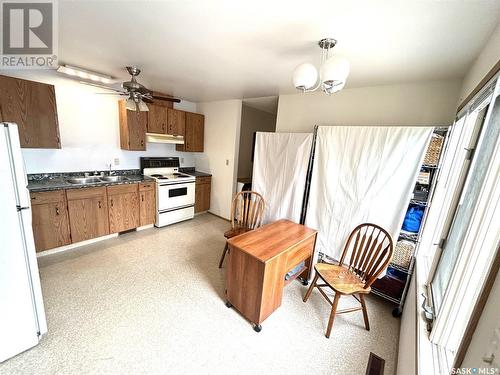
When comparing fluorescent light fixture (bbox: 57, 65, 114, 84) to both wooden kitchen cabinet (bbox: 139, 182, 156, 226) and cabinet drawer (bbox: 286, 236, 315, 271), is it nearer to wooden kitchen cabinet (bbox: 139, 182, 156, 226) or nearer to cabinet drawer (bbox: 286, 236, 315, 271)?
wooden kitchen cabinet (bbox: 139, 182, 156, 226)

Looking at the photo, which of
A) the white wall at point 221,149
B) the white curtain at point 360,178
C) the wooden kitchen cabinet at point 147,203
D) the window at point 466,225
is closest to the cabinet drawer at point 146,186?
the wooden kitchen cabinet at point 147,203

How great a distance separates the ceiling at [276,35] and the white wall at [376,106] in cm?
14

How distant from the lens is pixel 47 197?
2.42m

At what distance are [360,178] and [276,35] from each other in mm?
1578

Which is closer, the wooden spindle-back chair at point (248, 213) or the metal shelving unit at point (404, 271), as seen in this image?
the metal shelving unit at point (404, 271)

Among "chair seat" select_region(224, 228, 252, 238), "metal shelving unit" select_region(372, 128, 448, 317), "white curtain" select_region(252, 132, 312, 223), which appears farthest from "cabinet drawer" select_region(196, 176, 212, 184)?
"metal shelving unit" select_region(372, 128, 448, 317)

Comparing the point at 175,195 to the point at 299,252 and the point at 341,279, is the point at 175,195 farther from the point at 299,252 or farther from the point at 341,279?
the point at 341,279

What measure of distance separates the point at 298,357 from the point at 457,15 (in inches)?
98.0

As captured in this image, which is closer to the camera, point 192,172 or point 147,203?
point 147,203

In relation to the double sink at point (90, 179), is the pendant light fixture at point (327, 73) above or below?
above

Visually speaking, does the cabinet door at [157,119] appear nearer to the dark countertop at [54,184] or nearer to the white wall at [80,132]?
the white wall at [80,132]

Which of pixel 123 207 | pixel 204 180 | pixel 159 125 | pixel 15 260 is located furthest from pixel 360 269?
pixel 159 125

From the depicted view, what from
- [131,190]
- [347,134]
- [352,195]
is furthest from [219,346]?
[131,190]

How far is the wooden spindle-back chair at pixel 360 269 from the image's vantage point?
1720mm
